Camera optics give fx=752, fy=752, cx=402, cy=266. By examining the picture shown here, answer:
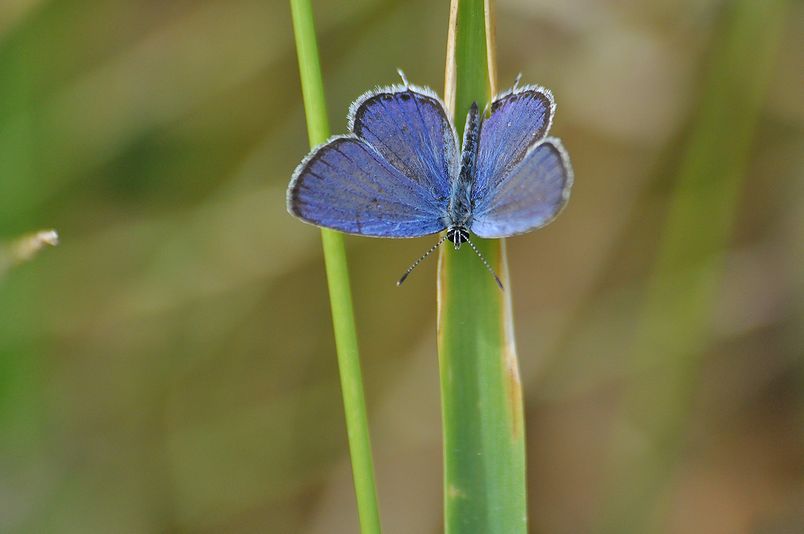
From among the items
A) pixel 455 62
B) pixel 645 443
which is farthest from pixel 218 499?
pixel 455 62

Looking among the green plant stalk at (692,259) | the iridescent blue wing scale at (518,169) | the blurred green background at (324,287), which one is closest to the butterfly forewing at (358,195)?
the iridescent blue wing scale at (518,169)

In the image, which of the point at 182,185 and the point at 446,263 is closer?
the point at 446,263

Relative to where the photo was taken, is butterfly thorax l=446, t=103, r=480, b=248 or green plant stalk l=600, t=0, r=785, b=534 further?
green plant stalk l=600, t=0, r=785, b=534

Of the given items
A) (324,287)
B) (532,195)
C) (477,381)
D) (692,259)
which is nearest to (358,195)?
(532,195)

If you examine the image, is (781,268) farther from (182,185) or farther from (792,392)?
(182,185)

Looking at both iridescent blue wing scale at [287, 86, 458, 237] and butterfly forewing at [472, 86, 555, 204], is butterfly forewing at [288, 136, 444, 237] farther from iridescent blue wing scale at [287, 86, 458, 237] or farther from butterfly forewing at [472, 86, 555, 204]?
butterfly forewing at [472, 86, 555, 204]

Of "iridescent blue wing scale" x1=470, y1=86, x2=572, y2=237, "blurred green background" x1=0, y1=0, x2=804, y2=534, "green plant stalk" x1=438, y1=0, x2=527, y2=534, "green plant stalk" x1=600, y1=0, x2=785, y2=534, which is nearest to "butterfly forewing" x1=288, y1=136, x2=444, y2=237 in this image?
"iridescent blue wing scale" x1=470, y1=86, x2=572, y2=237
